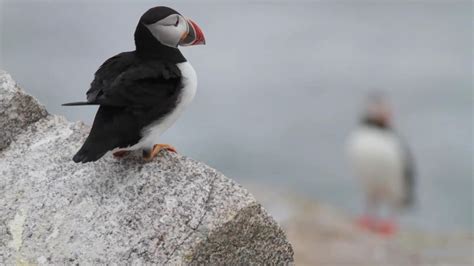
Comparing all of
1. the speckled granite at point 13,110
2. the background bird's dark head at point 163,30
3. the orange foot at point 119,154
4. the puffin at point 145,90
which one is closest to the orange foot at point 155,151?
the puffin at point 145,90

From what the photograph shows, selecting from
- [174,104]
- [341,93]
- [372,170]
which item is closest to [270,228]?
[174,104]

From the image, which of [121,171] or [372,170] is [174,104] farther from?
[372,170]

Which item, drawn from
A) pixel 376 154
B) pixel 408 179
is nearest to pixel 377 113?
pixel 376 154

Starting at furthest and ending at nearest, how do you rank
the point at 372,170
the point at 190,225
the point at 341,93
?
the point at 341,93 → the point at 372,170 → the point at 190,225

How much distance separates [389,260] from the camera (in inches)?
399

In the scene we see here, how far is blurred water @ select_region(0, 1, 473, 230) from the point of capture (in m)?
17.7

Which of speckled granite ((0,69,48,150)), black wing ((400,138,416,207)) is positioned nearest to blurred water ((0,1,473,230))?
black wing ((400,138,416,207))

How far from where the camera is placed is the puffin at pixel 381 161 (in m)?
15.8

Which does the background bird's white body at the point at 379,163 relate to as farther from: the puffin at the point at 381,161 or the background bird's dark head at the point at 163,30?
the background bird's dark head at the point at 163,30

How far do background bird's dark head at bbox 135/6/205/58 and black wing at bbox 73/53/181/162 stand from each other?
95 millimetres

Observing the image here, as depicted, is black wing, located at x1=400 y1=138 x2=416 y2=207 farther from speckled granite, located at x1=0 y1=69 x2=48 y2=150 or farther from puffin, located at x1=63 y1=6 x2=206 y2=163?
puffin, located at x1=63 y1=6 x2=206 y2=163

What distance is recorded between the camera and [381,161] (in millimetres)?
15945

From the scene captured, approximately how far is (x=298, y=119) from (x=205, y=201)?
16808mm

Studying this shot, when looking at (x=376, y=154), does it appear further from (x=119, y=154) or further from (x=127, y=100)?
(x=127, y=100)
